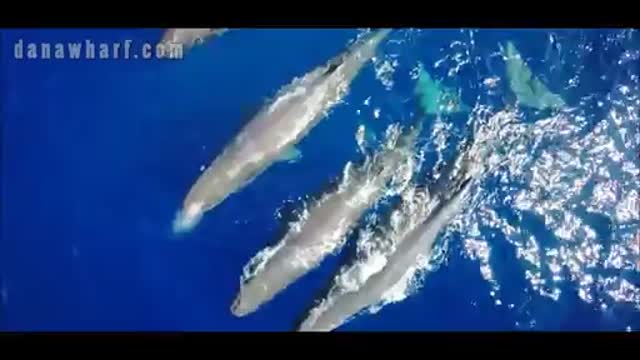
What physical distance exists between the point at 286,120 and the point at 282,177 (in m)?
0.11

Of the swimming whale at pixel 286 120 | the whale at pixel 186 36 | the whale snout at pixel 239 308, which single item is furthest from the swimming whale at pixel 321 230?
the whale at pixel 186 36

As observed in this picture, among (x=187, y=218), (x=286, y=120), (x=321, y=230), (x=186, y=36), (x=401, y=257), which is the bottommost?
(x=401, y=257)

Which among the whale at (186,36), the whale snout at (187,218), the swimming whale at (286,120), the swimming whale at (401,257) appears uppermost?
the whale at (186,36)

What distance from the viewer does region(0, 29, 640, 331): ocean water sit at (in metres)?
1.50

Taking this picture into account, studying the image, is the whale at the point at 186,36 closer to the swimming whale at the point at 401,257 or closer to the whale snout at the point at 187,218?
the whale snout at the point at 187,218

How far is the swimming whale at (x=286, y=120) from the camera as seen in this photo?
1.51m

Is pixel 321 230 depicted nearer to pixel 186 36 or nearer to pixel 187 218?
pixel 187 218

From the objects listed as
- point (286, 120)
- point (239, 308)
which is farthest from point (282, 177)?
point (239, 308)

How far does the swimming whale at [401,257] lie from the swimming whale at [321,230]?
7 centimetres

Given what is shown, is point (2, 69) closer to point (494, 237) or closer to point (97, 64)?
point (97, 64)

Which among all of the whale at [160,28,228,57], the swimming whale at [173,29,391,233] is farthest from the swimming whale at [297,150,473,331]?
the whale at [160,28,228,57]

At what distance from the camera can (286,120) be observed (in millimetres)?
1509
